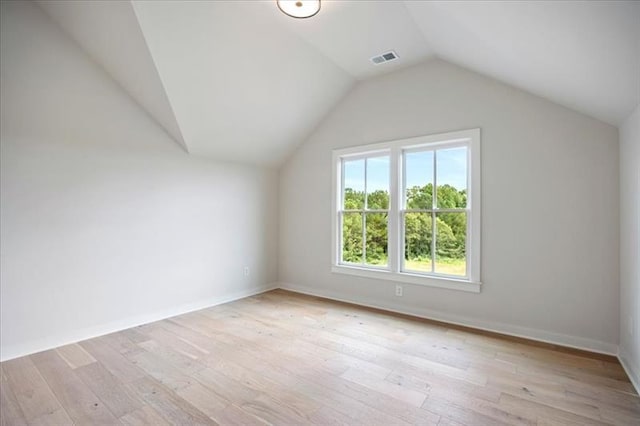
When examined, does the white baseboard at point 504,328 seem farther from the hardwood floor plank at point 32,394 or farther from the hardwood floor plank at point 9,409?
the hardwood floor plank at point 9,409

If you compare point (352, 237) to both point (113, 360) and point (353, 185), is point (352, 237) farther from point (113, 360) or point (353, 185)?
point (113, 360)

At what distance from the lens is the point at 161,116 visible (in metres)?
3.51

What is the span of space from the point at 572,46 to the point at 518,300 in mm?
2357

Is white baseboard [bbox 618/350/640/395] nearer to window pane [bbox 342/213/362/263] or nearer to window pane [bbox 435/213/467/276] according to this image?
window pane [bbox 435/213/467/276]

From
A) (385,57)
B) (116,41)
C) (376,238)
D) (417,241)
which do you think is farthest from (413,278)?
(116,41)

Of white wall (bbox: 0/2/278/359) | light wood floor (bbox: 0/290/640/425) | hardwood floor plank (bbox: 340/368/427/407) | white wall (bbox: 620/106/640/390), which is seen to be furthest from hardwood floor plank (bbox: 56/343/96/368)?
white wall (bbox: 620/106/640/390)

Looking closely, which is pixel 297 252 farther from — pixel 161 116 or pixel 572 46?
pixel 572 46

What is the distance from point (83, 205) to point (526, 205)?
450cm

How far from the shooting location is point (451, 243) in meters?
3.64

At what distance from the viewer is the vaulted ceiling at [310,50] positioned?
1.91 metres

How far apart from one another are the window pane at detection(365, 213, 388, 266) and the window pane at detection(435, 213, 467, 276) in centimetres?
71

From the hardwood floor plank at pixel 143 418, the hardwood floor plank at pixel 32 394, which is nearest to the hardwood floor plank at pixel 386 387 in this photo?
the hardwood floor plank at pixel 143 418

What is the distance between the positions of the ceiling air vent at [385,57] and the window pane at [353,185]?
1316mm

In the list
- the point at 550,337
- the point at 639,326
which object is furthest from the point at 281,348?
the point at 639,326
